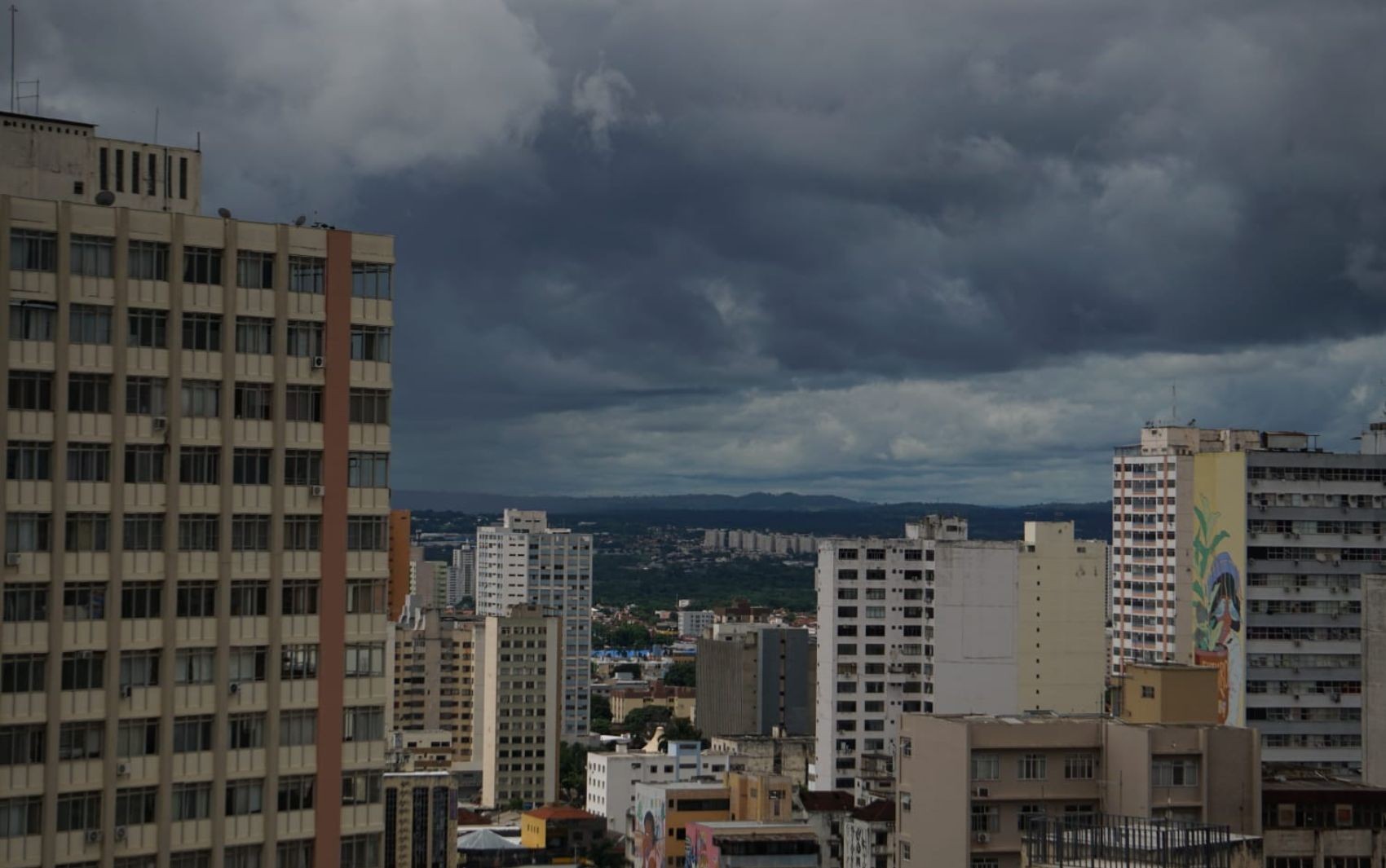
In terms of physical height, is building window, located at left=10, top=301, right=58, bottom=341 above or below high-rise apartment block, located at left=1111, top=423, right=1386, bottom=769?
above

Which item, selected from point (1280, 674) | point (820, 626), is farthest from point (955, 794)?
point (820, 626)

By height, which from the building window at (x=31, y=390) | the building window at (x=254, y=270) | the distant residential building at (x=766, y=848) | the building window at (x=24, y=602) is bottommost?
the distant residential building at (x=766, y=848)

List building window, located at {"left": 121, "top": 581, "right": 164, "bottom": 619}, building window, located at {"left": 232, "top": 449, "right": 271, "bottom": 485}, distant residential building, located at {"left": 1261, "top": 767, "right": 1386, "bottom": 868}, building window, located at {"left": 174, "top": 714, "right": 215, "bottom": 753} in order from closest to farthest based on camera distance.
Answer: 1. building window, located at {"left": 121, "top": 581, "right": 164, "bottom": 619}
2. building window, located at {"left": 174, "top": 714, "right": 215, "bottom": 753}
3. building window, located at {"left": 232, "top": 449, "right": 271, "bottom": 485}
4. distant residential building, located at {"left": 1261, "top": 767, "right": 1386, "bottom": 868}

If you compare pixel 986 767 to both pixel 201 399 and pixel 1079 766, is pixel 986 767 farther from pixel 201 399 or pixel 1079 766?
pixel 201 399

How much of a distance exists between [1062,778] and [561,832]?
271ft

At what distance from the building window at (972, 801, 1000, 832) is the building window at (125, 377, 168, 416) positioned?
35.3 m

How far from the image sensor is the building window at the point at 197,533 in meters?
37.8

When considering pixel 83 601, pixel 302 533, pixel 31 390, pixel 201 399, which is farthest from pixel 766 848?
pixel 31 390

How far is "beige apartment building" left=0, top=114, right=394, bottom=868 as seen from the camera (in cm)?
3641

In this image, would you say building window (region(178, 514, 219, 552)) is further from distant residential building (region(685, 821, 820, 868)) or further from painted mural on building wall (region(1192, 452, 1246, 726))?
painted mural on building wall (region(1192, 452, 1246, 726))

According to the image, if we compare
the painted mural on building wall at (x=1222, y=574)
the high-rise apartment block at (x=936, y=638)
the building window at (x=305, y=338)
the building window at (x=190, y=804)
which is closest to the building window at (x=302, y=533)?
the building window at (x=305, y=338)

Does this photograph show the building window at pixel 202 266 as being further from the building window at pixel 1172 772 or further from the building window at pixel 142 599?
the building window at pixel 1172 772

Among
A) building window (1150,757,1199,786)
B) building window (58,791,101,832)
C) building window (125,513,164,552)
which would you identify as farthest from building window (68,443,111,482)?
building window (1150,757,1199,786)

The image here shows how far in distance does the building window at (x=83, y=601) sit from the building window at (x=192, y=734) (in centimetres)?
263
